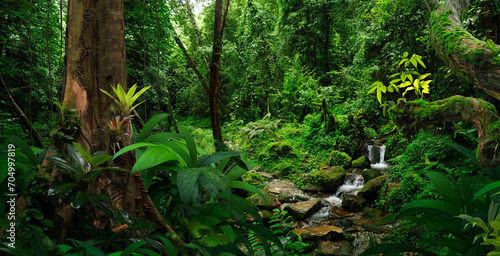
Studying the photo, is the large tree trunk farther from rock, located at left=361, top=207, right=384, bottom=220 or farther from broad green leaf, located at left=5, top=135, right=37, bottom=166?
rock, located at left=361, top=207, right=384, bottom=220

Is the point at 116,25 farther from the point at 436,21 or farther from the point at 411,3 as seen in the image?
the point at 411,3

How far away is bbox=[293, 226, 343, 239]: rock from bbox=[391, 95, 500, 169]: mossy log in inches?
73.8

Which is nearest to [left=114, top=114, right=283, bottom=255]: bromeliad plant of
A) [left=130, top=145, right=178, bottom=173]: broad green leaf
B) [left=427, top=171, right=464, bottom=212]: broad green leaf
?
[left=130, top=145, right=178, bottom=173]: broad green leaf

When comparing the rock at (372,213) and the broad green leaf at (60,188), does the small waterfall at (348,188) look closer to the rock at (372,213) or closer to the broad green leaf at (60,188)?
the rock at (372,213)

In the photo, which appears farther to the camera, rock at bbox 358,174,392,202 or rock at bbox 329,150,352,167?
rock at bbox 329,150,352,167

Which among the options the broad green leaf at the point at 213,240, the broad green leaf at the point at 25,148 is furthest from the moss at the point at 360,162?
the broad green leaf at the point at 25,148

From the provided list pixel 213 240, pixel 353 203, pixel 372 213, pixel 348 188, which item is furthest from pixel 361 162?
pixel 213 240

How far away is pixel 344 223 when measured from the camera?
4.48 m

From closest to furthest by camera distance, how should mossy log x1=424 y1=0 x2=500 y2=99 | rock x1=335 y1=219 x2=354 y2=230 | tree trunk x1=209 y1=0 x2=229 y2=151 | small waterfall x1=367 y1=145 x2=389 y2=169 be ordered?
1. mossy log x1=424 y1=0 x2=500 y2=99
2. rock x1=335 y1=219 x2=354 y2=230
3. tree trunk x1=209 y1=0 x2=229 y2=151
4. small waterfall x1=367 y1=145 x2=389 y2=169

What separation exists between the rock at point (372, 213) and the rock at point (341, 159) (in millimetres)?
2211

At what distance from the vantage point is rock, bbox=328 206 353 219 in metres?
4.80

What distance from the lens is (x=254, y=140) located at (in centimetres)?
875

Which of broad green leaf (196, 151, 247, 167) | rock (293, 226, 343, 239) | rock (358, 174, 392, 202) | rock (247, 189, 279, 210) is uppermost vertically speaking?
broad green leaf (196, 151, 247, 167)

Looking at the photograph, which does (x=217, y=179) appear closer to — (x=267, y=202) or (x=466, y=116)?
(x=466, y=116)
